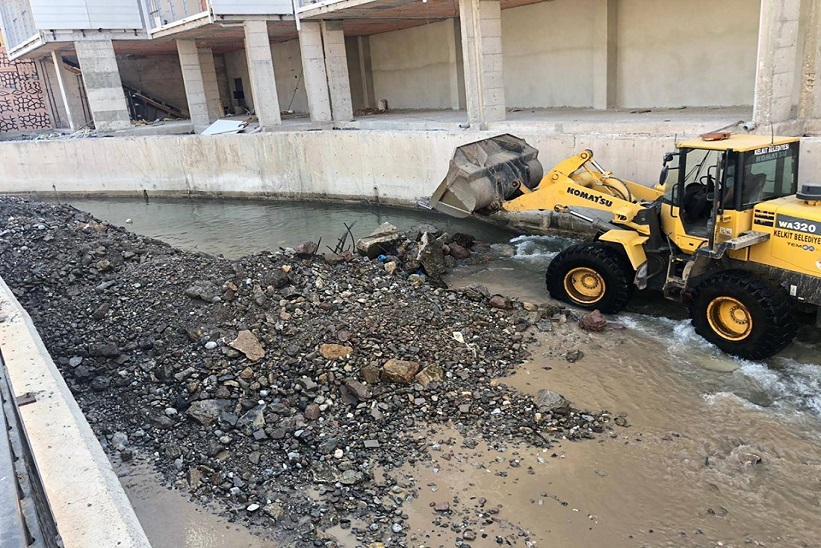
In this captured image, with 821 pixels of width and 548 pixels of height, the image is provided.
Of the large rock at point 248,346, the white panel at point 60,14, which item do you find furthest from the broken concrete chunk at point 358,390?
the white panel at point 60,14

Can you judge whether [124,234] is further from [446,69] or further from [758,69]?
[446,69]

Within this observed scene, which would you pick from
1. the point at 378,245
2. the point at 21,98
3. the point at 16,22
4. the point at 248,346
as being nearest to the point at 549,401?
the point at 248,346

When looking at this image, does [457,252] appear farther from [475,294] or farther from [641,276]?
[641,276]

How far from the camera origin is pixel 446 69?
21391mm

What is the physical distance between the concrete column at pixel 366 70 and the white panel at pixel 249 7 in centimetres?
656

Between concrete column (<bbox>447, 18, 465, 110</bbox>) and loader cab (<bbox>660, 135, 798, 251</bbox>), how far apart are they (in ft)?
47.9

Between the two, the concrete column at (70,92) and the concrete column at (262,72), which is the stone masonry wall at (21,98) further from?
the concrete column at (262,72)

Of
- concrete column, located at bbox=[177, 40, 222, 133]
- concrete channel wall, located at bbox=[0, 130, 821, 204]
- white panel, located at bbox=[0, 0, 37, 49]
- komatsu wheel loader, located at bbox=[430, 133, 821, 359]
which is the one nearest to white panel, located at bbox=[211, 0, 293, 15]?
concrete channel wall, located at bbox=[0, 130, 821, 204]

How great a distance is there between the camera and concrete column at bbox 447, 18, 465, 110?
20.4 m

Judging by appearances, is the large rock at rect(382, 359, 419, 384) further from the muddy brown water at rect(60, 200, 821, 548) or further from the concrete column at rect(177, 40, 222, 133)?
the concrete column at rect(177, 40, 222, 133)

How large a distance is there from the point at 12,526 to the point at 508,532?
3.18 m

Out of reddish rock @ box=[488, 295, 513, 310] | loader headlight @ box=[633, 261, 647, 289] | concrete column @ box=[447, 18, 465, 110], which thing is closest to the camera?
loader headlight @ box=[633, 261, 647, 289]

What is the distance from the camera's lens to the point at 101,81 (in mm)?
22406

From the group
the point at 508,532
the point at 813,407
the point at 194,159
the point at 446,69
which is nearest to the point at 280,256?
the point at 508,532
